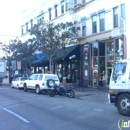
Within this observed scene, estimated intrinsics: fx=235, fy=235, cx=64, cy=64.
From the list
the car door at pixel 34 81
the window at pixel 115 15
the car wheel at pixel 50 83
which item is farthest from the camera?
the window at pixel 115 15

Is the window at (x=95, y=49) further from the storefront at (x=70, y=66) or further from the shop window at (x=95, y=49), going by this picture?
the storefront at (x=70, y=66)

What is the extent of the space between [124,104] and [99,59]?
1568 cm

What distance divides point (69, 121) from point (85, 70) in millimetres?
18606

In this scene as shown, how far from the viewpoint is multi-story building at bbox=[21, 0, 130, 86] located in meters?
22.0

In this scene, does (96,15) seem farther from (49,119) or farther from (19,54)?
(49,119)

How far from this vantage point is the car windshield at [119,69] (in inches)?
388

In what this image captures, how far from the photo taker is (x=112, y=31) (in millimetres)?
22797

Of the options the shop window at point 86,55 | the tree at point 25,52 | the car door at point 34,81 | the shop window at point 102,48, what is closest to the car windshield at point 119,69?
the car door at point 34,81

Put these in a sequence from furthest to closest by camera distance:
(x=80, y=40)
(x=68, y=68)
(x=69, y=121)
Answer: (x=68, y=68) < (x=80, y=40) < (x=69, y=121)

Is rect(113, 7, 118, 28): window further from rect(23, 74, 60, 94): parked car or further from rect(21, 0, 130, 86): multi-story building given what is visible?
rect(23, 74, 60, 94): parked car

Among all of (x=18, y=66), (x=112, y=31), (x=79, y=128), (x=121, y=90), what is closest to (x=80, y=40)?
(x=112, y=31)

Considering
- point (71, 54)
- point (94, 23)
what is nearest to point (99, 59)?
point (71, 54)

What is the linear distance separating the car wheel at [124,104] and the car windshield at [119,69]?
96 cm

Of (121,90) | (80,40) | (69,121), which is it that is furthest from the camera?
(80,40)
